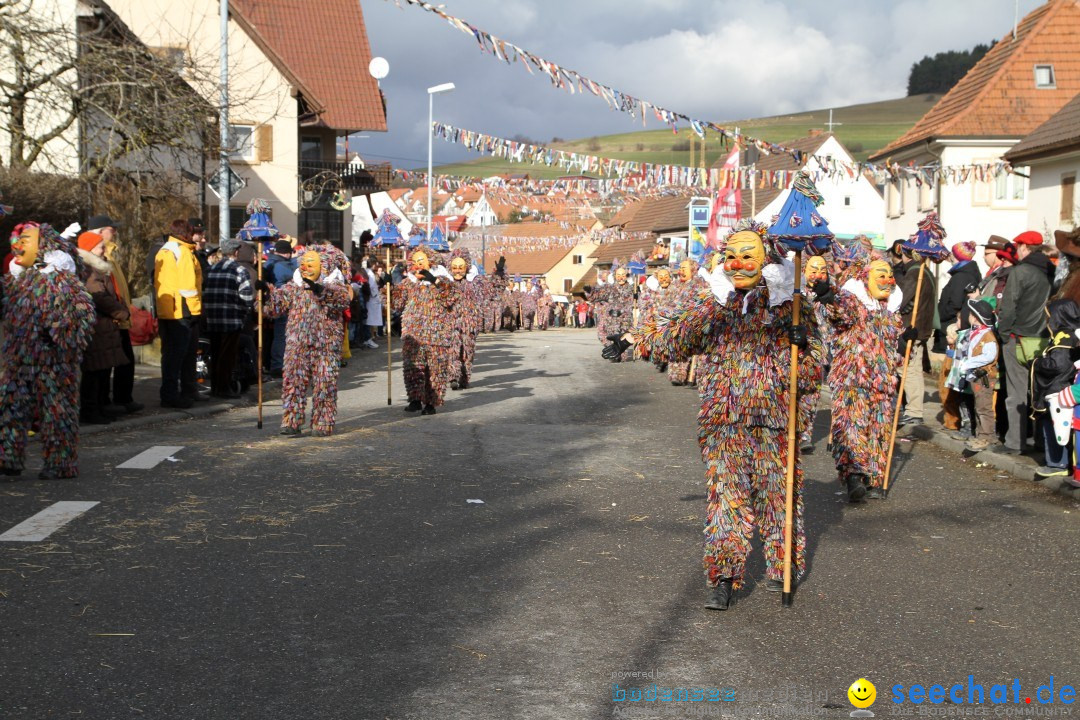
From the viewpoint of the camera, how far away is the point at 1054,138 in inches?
1164

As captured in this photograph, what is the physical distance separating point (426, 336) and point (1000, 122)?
30.5m

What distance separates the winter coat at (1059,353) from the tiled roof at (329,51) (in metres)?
38.5

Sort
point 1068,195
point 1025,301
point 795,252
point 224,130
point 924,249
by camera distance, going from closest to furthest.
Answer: point 795,252, point 924,249, point 1025,301, point 224,130, point 1068,195

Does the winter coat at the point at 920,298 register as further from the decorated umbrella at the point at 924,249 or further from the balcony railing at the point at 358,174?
the balcony railing at the point at 358,174

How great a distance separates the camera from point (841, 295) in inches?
292

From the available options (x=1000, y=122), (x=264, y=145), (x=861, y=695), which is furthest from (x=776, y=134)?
(x=861, y=695)

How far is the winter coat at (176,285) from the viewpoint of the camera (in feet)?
44.4

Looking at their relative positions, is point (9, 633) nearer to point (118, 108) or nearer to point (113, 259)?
point (113, 259)

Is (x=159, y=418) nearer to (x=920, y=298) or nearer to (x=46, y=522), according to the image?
(x=46, y=522)

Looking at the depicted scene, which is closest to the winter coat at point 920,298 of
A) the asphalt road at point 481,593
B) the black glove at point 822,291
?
the asphalt road at point 481,593

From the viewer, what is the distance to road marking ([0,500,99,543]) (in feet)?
24.4

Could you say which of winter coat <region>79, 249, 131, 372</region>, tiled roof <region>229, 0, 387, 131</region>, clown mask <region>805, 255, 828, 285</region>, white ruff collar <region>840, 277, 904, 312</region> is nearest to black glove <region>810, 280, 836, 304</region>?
clown mask <region>805, 255, 828, 285</region>

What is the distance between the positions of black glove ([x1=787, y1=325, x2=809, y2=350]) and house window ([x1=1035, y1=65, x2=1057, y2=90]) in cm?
3783

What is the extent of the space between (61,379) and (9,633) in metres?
4.17
